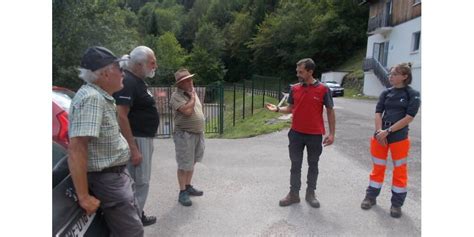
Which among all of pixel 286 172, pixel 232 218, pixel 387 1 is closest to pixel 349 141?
pixel 286 172

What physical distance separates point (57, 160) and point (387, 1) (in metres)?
27.7

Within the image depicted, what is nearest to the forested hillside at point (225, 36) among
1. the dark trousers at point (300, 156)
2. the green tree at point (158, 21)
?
the green tree at point (158, 21)

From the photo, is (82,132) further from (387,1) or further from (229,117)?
(387,1)

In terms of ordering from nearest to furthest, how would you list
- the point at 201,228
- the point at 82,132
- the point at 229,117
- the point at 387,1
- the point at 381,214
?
the point at 82,132, the point at 201,228, the point at 381,214, the point at 229,117, the point at 387,1

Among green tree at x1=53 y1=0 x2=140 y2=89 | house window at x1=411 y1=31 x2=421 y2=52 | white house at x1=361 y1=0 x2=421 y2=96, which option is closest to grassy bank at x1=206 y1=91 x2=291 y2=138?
white house at x1=361 y1=0 x2=421 y2=96

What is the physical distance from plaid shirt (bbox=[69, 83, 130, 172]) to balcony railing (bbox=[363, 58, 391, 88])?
23047 millimetres

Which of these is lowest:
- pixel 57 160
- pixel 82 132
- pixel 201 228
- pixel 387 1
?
pixel 201 228

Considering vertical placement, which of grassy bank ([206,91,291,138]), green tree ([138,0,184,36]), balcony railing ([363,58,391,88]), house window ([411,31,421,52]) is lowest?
grassy bank ([206,91,291,138])

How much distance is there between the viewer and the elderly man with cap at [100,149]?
1.92 meters

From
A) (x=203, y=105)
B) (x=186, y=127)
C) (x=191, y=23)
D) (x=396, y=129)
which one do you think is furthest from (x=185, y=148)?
(x=191, y=23)

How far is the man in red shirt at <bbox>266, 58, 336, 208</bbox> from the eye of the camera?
3.83 metres

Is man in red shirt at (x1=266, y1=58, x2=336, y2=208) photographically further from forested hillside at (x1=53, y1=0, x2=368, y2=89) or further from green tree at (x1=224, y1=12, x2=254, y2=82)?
green tree at (x1=224, y1=12, x2=254, y2=82)

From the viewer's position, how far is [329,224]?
3.53 metres

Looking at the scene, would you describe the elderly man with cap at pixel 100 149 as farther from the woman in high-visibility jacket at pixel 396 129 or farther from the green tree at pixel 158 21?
the green tree at pixel 158 21
